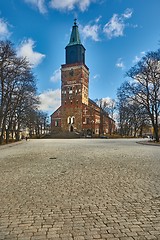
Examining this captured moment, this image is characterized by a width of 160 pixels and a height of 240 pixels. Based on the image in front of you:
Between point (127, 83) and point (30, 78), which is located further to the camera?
point (127, 83)

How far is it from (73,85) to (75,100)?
5.45 m

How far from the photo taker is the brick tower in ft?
239

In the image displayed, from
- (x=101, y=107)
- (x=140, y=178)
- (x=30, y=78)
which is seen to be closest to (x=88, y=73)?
(x=101, y=107)

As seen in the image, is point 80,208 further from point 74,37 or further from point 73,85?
point 74,37

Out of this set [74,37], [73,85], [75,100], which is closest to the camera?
[74,37]

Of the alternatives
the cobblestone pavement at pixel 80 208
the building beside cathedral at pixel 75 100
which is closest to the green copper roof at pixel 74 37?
the building beside cathedral at pixel 75 100

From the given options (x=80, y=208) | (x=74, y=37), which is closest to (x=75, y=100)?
(x=74, y=37)

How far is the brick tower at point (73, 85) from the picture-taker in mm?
72812

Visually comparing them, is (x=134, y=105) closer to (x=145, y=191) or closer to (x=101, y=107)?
(x=145, y=191)

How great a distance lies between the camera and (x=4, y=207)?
14.6 ft

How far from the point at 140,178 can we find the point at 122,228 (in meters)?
4.00

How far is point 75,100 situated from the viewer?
247ft

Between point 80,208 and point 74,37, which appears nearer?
point 80,208

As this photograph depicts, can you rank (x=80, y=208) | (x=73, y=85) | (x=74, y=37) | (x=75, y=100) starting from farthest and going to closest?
(x=73, y=85), (x=75, y=100), (x=74, y=37), (x=80, y=208)
